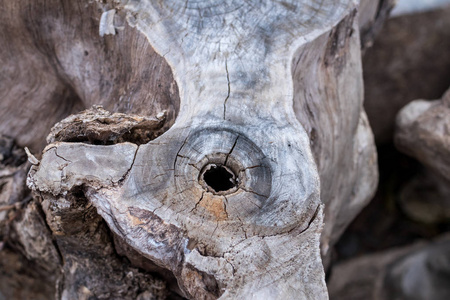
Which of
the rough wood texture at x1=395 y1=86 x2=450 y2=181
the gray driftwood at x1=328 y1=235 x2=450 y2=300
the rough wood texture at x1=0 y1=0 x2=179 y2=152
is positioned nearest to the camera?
the rough wood texture at x1=0 y1=0 x2=179 y2=152

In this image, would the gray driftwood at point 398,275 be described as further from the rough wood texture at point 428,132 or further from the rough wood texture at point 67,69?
the rough wood texture at point 67,69

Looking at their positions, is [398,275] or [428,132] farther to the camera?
[398,275]

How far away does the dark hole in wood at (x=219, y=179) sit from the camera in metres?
0.76

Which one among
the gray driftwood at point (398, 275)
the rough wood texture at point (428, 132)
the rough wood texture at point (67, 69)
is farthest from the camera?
the gray driftwood at point (398, 275)

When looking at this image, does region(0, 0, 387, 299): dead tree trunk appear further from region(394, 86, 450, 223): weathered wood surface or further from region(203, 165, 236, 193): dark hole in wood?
region(394, 86, 450, 223): weathered wood surface

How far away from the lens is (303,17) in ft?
3.10

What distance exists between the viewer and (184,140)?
0.75 metres

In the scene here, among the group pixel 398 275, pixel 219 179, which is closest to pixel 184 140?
pixel 219 179

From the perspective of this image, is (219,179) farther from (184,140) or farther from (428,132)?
(428,132)

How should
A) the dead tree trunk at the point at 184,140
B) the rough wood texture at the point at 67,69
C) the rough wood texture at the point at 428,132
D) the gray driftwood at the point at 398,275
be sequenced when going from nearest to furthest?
the dead tree trunk at the point at 184,140, the rough wood texture at the point at 67,69, the rough wood texture at the point at 428,132, the gray driftwood at the point at 398,275

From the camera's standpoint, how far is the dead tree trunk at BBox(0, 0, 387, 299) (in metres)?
0.72

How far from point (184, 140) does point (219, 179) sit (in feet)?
0.31

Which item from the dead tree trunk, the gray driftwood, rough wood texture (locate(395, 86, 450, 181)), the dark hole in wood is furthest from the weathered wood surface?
the dark hole in wood

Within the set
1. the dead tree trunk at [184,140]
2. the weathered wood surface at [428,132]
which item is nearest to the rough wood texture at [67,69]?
the dead tree trunk at [184,140]
